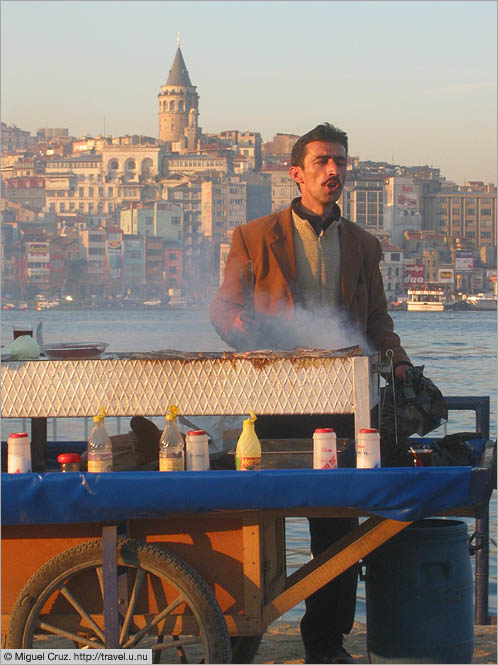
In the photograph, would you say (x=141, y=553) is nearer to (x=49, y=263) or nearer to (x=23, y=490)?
(x=23, y=490)

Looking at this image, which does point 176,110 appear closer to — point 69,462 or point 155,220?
point 155,220

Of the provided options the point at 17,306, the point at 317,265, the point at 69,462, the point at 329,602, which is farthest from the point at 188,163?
the point at 69,462

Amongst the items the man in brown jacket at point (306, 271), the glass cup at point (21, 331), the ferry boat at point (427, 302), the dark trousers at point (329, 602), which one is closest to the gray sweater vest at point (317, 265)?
the man in brown jacket at point (306, 271)

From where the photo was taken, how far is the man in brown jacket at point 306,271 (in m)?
3.66

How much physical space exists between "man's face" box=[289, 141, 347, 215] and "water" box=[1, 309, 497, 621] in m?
0.74

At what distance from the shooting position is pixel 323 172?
370 centimetres

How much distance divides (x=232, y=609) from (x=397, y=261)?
7837cm

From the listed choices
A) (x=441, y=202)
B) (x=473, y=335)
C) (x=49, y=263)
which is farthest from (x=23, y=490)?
(x=441, y=202)

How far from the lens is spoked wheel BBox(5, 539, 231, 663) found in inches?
118

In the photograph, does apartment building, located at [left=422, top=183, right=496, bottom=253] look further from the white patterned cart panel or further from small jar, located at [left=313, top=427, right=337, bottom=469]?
small jar, located at [left=313, top=427, right=337, bottom=469]

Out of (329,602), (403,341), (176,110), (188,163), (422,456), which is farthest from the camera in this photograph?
(176,110)

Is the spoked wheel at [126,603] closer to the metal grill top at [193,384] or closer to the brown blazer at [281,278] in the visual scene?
the metal grill top at [193,384]

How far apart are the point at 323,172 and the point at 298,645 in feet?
5.27

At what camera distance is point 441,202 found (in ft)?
321
